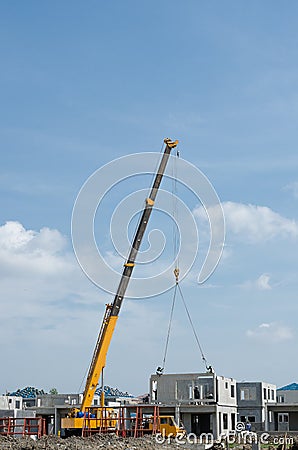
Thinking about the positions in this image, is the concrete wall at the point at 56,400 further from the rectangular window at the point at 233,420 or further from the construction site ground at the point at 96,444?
the construction site ground at the point at 96,444

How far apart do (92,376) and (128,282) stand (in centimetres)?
588

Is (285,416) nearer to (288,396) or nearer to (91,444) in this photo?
(288,396)

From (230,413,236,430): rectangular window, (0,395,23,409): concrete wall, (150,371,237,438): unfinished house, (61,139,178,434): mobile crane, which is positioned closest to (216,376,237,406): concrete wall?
(150,371,237,438): unfinished house

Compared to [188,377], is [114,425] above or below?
below

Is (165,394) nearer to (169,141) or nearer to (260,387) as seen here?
(260,387)

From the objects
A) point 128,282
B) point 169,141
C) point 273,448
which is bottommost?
point 273,448

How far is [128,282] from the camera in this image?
42.7m

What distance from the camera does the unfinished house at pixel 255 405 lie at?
67.1m

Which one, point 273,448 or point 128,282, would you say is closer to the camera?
point 273,448

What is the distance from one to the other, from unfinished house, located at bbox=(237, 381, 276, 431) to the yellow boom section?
93.5ft

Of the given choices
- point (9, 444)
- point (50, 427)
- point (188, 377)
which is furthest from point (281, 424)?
point (9, 444)

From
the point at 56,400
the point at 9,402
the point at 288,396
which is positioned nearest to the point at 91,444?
the point at 9,402

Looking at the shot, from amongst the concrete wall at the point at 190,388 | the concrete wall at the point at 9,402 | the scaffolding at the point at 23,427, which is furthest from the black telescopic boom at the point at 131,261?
the concrete wall at the point at 9,402

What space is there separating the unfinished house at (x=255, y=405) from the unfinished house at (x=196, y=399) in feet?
23.4
